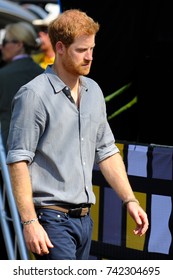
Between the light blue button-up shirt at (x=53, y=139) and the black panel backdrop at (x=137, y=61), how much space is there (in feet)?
6.57

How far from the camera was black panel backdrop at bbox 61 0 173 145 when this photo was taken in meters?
5.87

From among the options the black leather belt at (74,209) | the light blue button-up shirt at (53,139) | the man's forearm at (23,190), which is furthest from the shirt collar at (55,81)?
the black leather belt at (74,209)

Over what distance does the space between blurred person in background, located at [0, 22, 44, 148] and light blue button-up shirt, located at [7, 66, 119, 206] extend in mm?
2489

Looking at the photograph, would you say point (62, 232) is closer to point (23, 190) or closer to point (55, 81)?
point (23, 190)

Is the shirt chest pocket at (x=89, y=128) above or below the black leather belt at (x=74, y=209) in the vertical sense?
above

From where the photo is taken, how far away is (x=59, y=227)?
381cm

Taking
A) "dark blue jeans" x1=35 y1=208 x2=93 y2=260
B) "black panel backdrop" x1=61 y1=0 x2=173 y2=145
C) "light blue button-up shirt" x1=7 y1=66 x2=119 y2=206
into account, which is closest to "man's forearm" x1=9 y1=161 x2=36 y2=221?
"light blue button-up shirt" x1=7 y1=66 x2=119 y2=206

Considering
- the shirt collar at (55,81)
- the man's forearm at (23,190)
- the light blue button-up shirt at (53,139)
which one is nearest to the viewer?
the man's forearm at (23,190)

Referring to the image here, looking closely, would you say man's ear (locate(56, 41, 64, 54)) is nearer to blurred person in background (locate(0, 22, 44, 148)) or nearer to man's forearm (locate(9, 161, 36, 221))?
man's forearm (locate(9, 161, 36, 221))

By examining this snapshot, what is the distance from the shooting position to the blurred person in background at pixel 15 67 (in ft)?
21.1

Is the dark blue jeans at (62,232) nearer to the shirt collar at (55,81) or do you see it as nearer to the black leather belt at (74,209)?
the black leather belt at (74,209)
